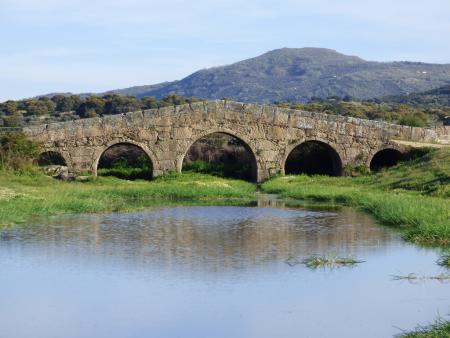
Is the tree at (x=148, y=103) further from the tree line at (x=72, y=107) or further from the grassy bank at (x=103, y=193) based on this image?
the grassy bank at (x=103, y=193)

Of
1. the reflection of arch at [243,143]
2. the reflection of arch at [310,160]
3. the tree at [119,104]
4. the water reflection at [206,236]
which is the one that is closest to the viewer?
the water reflection at [206,236]

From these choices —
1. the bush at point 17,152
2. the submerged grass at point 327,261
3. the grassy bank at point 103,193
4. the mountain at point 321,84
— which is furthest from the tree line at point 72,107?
the mountain at point 321,84

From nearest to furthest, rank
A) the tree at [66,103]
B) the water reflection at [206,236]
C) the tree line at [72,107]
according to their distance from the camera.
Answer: the water reflection at [206,236] → the tree line at [72,107] → the tree at [66,103]

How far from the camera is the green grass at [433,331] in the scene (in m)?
10.1

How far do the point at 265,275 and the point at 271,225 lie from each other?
6418 millimetres

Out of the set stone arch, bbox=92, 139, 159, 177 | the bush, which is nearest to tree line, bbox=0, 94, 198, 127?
stone arch, bbox=92, 139, 159, 177

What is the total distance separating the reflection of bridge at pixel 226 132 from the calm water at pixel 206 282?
42.6ft

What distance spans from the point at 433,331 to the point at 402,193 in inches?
615

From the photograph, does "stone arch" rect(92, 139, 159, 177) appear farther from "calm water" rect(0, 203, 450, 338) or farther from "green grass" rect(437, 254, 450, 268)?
"green grass" rect(437, 254, 450, 268)

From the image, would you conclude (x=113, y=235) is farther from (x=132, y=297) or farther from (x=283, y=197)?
(x=283, y=197)

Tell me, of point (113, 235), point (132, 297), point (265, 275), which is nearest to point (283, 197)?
point (113, 235)

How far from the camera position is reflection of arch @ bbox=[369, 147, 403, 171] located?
36.3 m

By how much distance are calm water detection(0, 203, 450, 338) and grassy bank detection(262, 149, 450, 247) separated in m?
0.74

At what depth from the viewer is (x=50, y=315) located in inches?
463
